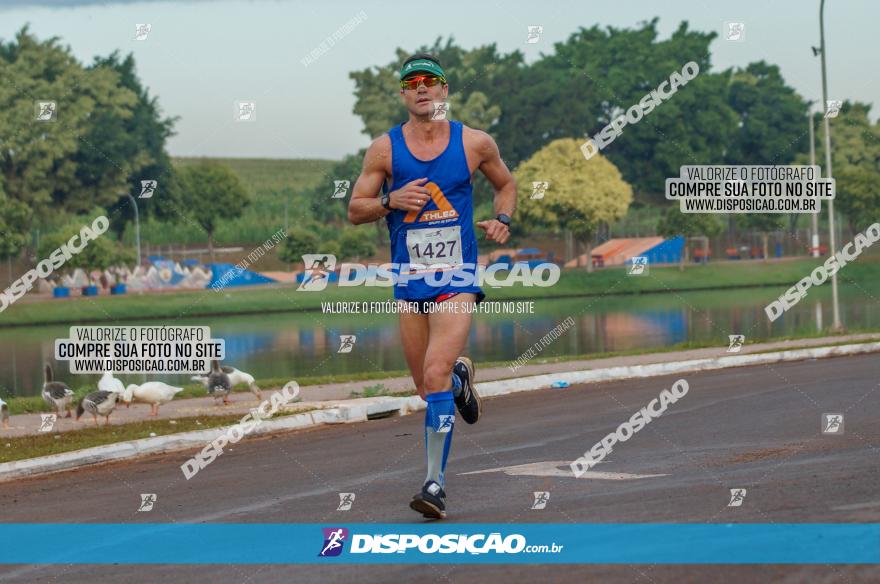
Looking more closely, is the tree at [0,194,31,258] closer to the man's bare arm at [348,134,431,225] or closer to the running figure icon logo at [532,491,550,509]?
the man's bare arm at [348,134,431,225]

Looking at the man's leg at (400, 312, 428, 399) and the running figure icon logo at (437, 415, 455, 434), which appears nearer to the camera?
the running figure icon logo at (437, 415, 455, 434)

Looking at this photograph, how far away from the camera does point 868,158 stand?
112 metres

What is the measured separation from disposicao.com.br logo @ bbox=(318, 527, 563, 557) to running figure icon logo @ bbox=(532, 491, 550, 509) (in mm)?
843

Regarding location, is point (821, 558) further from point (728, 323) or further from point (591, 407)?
point (728, 323)

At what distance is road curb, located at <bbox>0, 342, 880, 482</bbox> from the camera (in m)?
12.1

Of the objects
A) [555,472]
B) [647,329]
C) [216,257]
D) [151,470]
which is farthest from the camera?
[216,257]

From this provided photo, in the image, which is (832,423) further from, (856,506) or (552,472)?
(856,506)

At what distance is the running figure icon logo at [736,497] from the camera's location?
722 cm

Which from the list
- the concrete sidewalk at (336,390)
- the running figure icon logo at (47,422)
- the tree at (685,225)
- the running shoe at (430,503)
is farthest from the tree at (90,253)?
the running shoe at (430,503)

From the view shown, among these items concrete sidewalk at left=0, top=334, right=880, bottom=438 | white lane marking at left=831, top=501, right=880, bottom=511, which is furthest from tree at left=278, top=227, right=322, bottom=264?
white lane marking at left=831, top=501, right=880, bottom=511

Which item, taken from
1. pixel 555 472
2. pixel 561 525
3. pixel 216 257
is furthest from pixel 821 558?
pixel 216 257

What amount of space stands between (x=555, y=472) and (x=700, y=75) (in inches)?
4237

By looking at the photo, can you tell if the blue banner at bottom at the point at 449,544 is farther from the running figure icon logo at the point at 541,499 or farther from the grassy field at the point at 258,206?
the grassy field at the point at 258,206

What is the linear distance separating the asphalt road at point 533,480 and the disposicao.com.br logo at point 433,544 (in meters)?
0.35
